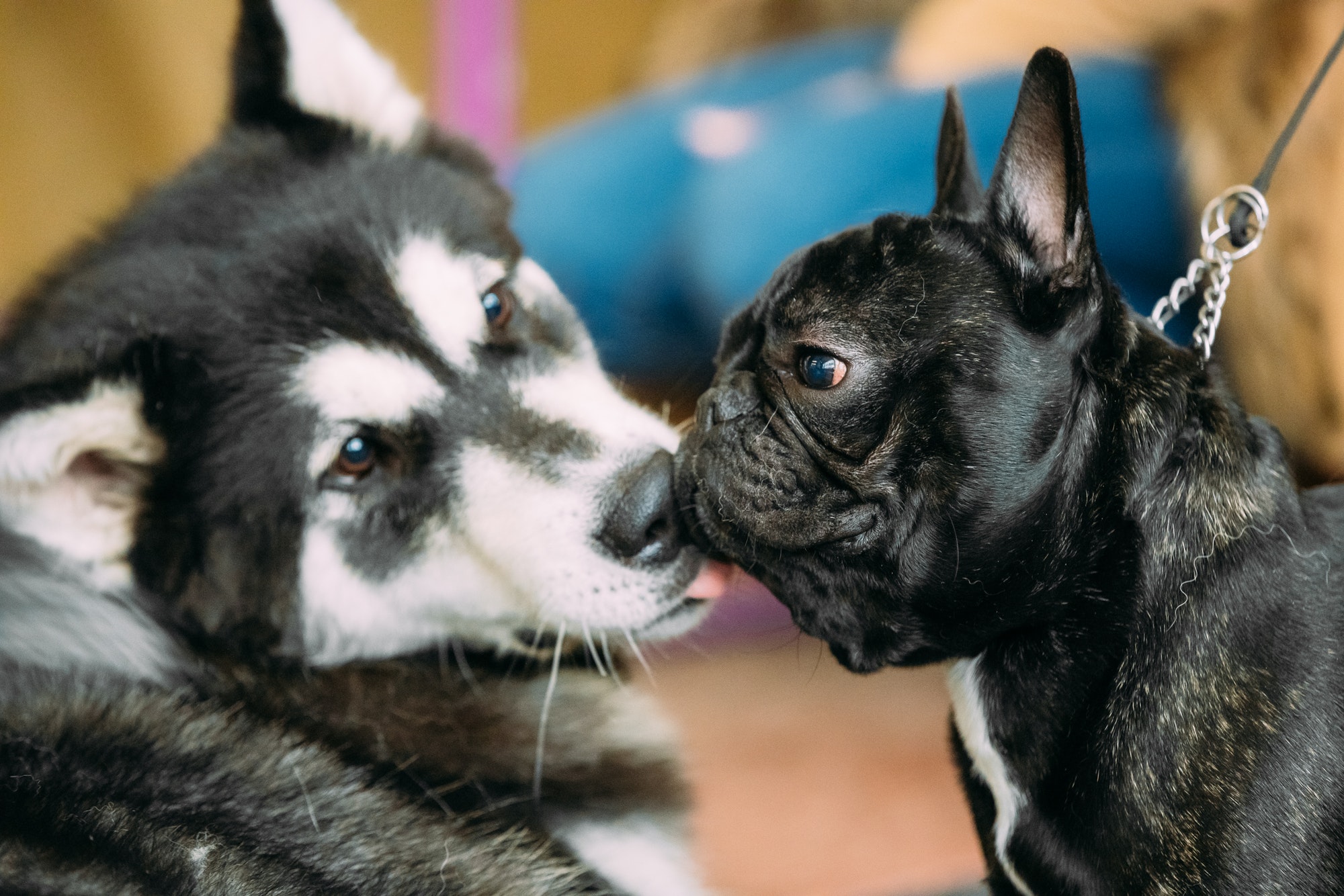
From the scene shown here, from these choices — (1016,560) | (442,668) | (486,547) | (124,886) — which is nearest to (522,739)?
(442,668)

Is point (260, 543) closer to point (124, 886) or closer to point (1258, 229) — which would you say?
point (124, 886)

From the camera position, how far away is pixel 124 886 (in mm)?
925

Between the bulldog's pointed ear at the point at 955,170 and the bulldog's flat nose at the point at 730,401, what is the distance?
250 millimetres

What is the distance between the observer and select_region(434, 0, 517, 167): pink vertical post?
3.15 metres

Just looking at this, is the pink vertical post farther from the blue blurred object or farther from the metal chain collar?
the metal chain collar

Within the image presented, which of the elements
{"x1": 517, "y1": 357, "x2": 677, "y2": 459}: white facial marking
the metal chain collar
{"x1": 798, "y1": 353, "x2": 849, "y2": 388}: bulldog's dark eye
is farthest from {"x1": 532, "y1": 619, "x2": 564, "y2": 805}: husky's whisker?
the metal chain collar

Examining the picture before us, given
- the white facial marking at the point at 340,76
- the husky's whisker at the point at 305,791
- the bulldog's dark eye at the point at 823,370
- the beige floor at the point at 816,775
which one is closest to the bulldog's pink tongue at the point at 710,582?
the bulldog's dark eye at the point at 823,370

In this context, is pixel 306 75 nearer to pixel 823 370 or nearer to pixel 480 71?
pixel 823 370

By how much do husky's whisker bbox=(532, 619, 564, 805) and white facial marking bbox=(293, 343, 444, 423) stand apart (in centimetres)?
33

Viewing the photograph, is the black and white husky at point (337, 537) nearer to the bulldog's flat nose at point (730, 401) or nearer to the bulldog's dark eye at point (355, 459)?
the bulldog's dark eye at point (355, 459)

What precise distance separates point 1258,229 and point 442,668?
105cm

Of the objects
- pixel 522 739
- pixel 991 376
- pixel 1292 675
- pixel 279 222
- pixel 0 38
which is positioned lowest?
pixel 522 739

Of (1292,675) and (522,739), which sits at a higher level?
(1292,675)

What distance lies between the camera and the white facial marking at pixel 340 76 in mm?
1480
